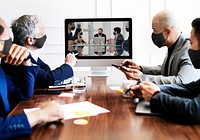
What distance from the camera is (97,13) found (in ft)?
12.5

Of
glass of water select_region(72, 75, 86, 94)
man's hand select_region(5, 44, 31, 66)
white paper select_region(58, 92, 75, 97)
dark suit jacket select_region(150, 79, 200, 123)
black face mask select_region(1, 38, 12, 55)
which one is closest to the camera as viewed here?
dark suit jacket select_region(150, 79, 200, 123)

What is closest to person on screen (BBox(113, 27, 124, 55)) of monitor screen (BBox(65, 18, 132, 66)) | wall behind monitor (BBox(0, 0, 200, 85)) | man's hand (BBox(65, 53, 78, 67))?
monitor screen (BBox(65, 18, 132, 66))

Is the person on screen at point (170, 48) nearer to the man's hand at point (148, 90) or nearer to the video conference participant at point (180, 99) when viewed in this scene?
the video conference participant at point (180, 99)

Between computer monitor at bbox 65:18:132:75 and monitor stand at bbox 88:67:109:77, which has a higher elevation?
computer monitor at bbox 65:18:132:75

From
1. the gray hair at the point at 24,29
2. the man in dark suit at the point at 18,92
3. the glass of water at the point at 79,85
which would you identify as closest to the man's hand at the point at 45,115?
the man in dark suit at the point at 18,92

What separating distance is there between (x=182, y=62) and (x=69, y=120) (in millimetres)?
1070

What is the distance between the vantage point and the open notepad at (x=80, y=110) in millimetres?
1386

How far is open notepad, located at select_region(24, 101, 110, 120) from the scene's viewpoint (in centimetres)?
139

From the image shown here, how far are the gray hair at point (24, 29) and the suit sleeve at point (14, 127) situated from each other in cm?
107

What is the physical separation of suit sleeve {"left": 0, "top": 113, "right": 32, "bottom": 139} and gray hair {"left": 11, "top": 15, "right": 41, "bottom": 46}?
1.07 m

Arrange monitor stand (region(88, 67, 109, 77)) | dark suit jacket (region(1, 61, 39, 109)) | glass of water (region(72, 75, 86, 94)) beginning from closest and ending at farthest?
dark suit jacket (region(1, 61, 39, 109)) → glass of water (region(72, 75, 86, 94)) → monitor stand (region(88, 67, 109, 77))

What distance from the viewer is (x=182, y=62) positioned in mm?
2055

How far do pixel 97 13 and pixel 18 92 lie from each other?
227cm

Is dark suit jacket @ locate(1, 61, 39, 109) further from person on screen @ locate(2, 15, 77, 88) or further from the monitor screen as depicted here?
the monitor screen
